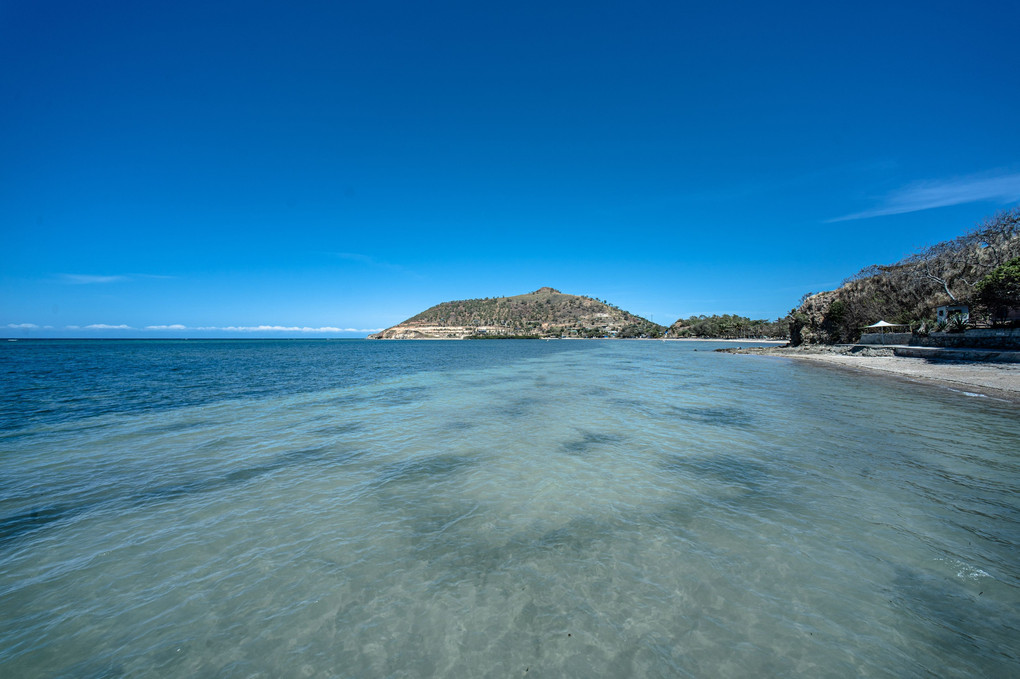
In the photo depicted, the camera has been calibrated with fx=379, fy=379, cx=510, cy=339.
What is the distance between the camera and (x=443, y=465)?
9156 millimetres

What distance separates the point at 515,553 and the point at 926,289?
68331 millimetres

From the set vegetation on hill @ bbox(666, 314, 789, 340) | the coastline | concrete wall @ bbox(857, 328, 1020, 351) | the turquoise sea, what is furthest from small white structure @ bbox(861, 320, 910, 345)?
vegetation on hill @ bbox(666, 314, 789, 340)

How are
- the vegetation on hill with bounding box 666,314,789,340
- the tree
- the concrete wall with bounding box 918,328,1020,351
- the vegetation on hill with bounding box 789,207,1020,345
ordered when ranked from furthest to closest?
the vegetation on hill with bounding box 666,314,789,340 < the vegetation on hill with bounding box 789,207,1020,345 < the tree < the concrete wall with bounding box 918,328,1020,351

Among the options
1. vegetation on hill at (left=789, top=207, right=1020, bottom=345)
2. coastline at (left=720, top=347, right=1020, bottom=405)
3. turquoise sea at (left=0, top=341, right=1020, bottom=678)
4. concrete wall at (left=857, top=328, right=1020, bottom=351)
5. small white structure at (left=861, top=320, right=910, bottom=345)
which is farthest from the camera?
small white structure at (left=861, top=320, right=910, bottom=345)

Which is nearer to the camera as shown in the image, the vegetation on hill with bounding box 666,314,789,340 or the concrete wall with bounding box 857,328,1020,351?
the concrete wall with bounding box 857,328,1020,351

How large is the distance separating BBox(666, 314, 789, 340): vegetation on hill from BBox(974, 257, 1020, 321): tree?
8473 centimetres

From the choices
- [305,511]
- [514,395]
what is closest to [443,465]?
[305,511]

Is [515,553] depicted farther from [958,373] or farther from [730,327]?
[730,327]

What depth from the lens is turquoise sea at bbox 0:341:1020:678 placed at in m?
3.62

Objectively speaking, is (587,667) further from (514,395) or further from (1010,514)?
(514,395)

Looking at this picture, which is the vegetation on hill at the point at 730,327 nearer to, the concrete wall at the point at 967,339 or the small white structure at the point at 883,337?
the small white structure at the point at 883,337

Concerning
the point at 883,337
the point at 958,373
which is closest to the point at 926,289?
the point at 883,337

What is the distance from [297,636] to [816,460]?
10967 millimetres

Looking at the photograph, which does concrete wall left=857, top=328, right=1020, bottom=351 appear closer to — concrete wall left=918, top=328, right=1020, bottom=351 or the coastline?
concrete wall left=918, top=328, right=1020, bottom=351
